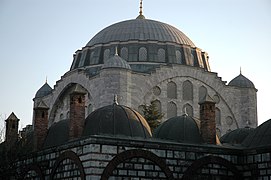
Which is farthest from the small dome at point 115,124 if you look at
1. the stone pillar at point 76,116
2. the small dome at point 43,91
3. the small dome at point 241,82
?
the small dome at point 43,91

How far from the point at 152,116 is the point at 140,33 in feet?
36.0

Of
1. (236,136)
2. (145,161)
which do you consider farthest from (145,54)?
(145,161)

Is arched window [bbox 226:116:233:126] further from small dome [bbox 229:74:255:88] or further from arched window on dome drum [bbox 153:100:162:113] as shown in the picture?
arched window on dome drum [bbox 153:100:162:113]

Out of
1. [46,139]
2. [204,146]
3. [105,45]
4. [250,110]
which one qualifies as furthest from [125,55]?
[204,146]

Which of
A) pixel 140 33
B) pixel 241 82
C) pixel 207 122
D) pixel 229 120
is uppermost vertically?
pixel 140 33

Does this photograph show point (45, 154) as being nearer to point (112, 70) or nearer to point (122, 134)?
point (122, 134)

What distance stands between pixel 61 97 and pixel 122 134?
1104 inches

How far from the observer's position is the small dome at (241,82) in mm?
45575

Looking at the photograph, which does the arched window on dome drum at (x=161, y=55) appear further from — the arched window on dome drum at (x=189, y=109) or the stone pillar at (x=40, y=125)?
the stone pillar at (x=40, y=125)

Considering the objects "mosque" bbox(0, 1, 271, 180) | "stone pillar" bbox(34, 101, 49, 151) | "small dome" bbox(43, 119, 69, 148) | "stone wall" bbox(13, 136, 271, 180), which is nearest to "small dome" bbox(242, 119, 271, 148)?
"mosque" bbox(0, 1, 271, 180)

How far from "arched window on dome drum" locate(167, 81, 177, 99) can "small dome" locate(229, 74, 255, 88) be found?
5.83m

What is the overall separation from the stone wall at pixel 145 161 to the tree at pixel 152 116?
17.0 metres

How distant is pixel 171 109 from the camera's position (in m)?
41.9

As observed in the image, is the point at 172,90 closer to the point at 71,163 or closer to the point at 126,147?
the point at 71,163
